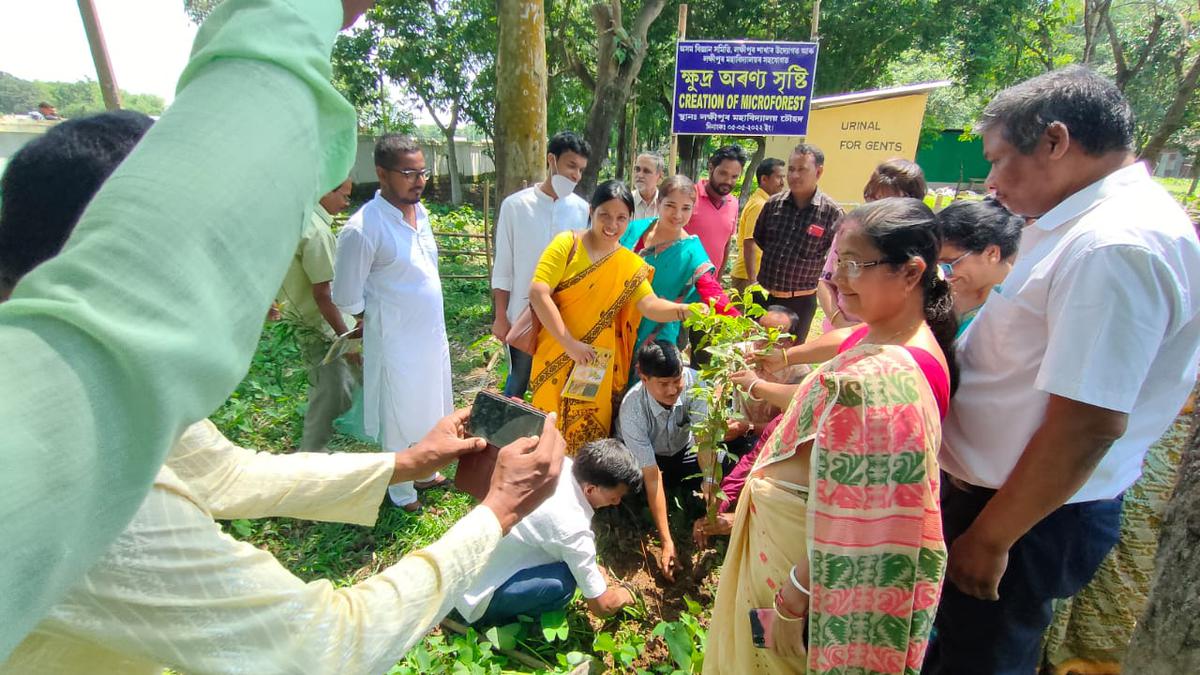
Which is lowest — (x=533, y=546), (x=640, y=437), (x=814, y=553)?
(x=533, y=546)

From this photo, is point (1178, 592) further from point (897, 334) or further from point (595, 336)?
point (595, 336)

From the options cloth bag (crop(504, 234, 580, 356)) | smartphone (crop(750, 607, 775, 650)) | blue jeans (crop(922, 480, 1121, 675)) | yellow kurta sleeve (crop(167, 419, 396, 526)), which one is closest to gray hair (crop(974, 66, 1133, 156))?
blue jeans (crop(922, 480, 1121, 675))

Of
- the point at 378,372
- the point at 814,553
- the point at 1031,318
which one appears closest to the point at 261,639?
the point at 814,553

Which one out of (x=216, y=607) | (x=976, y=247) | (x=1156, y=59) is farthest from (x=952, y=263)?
(x=1156, y=59)

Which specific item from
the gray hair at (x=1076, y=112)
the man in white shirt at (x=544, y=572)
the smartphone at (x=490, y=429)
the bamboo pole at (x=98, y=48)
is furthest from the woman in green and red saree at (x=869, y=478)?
the bamboo pole at (x=98, y=48)

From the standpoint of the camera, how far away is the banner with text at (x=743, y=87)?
236 inches

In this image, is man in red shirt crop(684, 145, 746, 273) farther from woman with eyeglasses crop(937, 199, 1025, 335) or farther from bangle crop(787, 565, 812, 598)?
bangle crop(787, 565, 812, 598)

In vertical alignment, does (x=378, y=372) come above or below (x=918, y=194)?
below

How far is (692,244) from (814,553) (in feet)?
7.84

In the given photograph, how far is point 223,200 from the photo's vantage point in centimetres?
40

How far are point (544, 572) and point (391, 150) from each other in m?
2.32

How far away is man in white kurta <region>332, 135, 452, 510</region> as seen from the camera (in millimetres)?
3105

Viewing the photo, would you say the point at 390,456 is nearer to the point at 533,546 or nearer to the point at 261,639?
the point at 261,639

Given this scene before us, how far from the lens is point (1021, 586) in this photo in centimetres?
167
